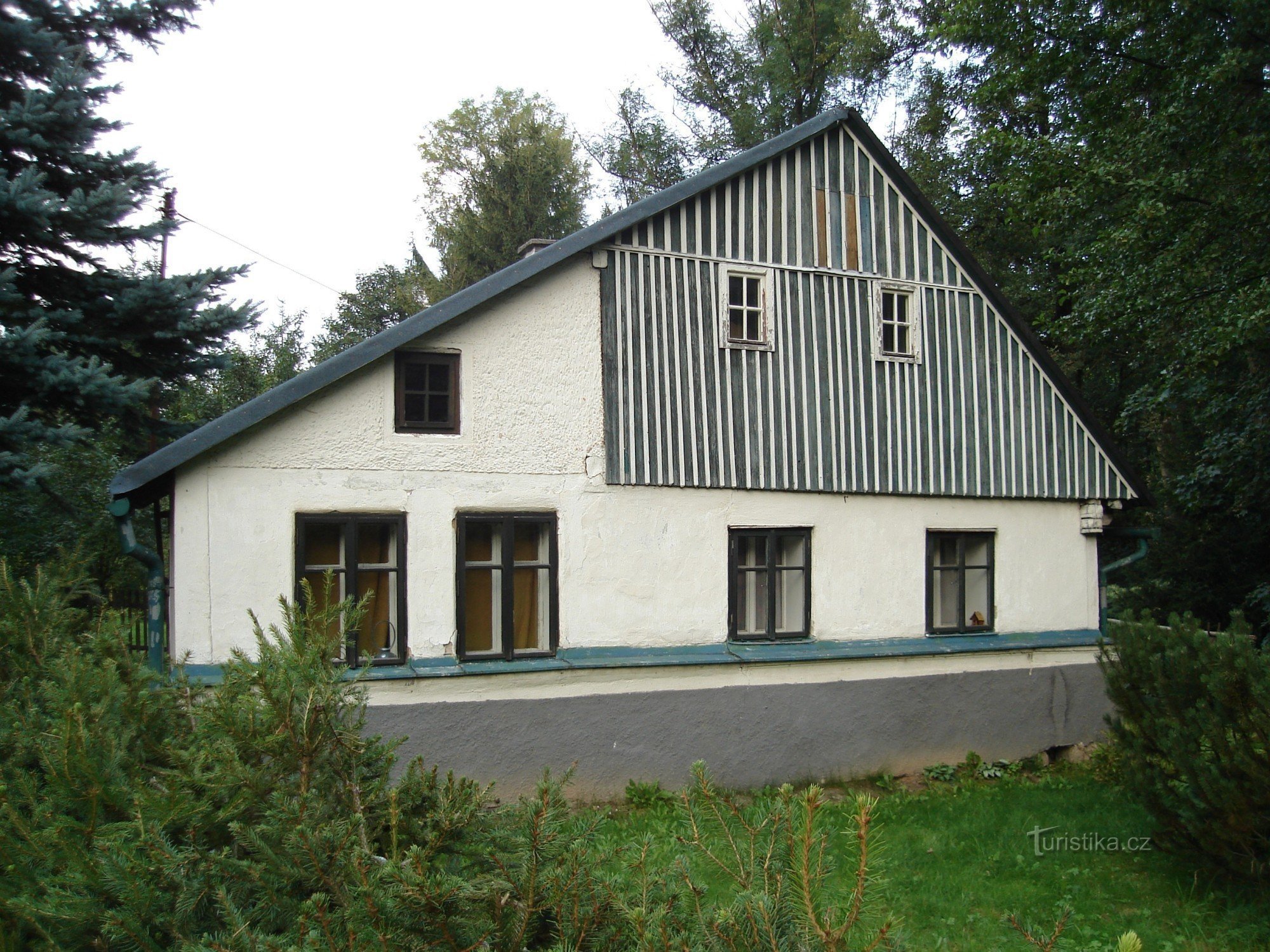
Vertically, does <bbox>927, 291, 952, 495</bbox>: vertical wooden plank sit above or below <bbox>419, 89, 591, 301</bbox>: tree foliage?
below

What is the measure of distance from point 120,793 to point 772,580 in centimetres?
817

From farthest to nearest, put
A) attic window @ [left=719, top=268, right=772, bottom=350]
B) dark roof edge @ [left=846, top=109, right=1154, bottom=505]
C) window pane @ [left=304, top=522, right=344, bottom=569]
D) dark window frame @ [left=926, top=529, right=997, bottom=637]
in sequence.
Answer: dark window frame @ [left=926, top=529, right=997, bottom=637], dark roof edge @ [left=846, top=109, right=1154, bottom=505], attic window @ [left=719, top=268, right=772, bottom=350], window pane @ [left=304, top=522, right=344, bottom=569]

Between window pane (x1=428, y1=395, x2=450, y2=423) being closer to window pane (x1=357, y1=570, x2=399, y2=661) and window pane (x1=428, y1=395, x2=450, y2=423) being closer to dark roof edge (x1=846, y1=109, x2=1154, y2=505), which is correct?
window pane (x1=357, y1=570, x2=399, y2=661)

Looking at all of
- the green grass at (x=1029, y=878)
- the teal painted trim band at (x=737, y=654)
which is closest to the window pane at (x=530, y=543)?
the teal painted trim band at (x=737, y=654)

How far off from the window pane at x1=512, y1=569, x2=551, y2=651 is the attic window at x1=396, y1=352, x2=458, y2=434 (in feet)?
5.13

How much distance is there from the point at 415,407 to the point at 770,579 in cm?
412

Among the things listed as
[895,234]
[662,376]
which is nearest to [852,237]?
[895,234]

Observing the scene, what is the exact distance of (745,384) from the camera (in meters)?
10.7

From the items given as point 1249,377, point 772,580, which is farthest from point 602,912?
point 1249,377

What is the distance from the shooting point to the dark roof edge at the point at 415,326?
8.16 metres

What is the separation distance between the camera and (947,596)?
1198 centimetres

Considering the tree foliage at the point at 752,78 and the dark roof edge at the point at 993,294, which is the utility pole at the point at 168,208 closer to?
the dark roof edge at the point at 993,294

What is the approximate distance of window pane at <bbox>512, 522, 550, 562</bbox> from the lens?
975cm

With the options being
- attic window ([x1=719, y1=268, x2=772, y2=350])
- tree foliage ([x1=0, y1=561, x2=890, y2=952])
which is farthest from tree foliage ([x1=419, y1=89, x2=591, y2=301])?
tree foliage ([x1=0, y1=561, x2=890, y2=952])
